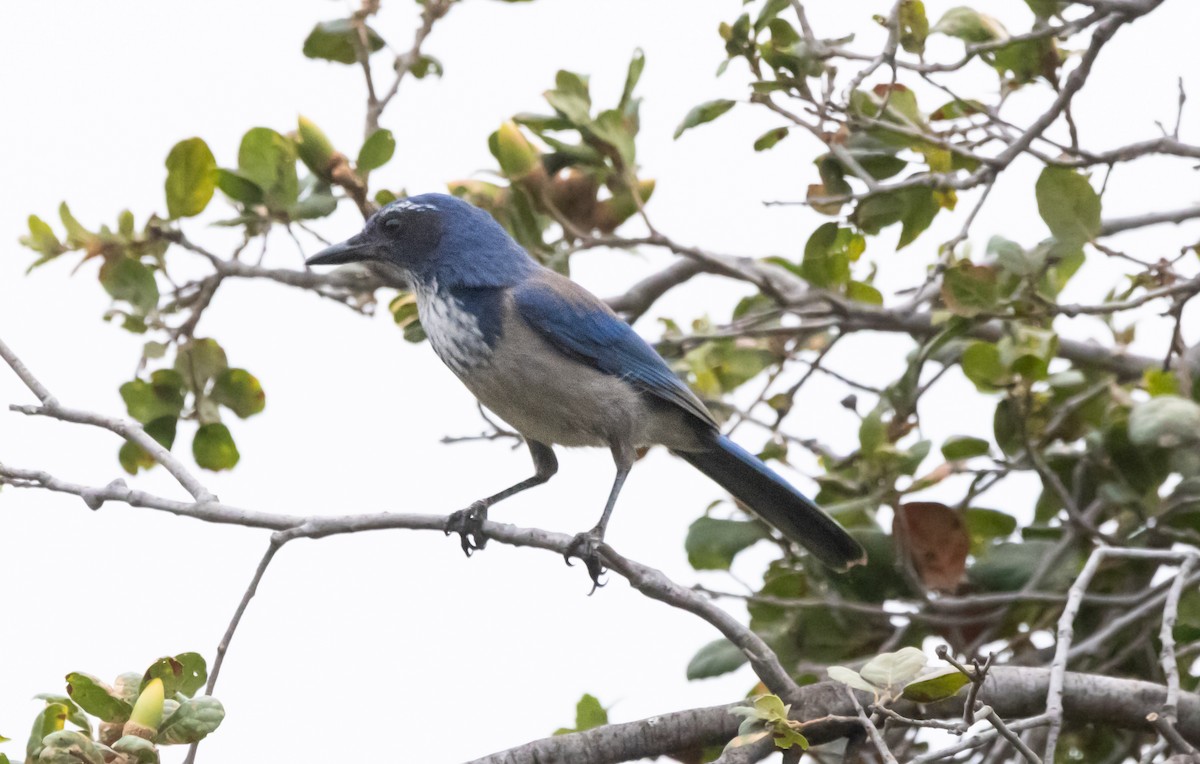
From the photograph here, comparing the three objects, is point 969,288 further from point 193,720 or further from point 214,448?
point 193,720

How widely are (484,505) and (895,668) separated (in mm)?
2089

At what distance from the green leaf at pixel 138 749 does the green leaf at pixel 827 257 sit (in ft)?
8.91

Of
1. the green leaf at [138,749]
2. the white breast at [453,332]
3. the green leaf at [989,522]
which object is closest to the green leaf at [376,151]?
the white breast at [453,332]

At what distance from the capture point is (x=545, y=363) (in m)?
4.71

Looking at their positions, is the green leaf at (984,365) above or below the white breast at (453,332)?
below

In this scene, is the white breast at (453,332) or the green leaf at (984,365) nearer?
the green leaf at (984,365)

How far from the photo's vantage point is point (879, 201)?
4.54 meters

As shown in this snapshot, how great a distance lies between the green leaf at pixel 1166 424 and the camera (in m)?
3.90

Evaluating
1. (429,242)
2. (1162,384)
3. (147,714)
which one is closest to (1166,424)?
(1162,384)

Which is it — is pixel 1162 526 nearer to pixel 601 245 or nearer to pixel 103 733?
pixel 601 245

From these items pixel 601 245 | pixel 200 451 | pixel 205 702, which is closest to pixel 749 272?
pixel 601 245

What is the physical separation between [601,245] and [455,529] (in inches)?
45.1

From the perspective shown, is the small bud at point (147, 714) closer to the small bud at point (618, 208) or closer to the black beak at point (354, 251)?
the black beak at point (354, 251)

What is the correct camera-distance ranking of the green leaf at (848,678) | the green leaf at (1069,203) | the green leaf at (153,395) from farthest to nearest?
the green leaf at (153,395), the green leaf at (1069,203), the green leaf at (848,678)
